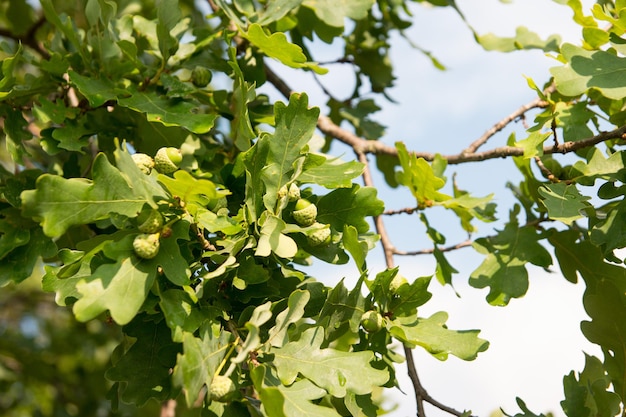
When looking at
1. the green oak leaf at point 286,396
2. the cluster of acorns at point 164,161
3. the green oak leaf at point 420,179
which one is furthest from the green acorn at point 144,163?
the green oak leaf at point 420,179

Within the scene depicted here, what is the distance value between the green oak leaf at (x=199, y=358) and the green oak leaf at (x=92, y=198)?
0.83 feet

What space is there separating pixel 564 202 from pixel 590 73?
30 centimetres

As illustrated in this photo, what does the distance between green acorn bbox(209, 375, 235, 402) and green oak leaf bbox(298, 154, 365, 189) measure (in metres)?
0.44

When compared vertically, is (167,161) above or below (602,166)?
below

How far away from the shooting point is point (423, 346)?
5.01 ft

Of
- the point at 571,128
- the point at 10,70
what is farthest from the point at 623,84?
the point at 10,70

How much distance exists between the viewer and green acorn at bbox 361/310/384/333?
1.55m

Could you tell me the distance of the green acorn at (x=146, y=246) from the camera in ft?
4.24

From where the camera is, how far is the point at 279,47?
5.77 ft

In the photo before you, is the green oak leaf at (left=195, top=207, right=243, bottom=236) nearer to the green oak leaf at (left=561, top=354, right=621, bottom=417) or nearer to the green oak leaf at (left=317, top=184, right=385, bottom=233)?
the green oak leaf at (left=317, top=184, right=385, bottom=233)

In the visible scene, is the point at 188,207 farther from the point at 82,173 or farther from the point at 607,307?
the point at 607,307

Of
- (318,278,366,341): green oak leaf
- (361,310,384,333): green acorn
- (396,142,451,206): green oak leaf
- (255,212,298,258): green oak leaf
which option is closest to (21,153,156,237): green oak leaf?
(255,212,298,258): green oak leaf

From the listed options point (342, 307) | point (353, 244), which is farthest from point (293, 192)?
point (342, 307)

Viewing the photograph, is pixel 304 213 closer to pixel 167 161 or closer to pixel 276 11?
pixel 167 161
